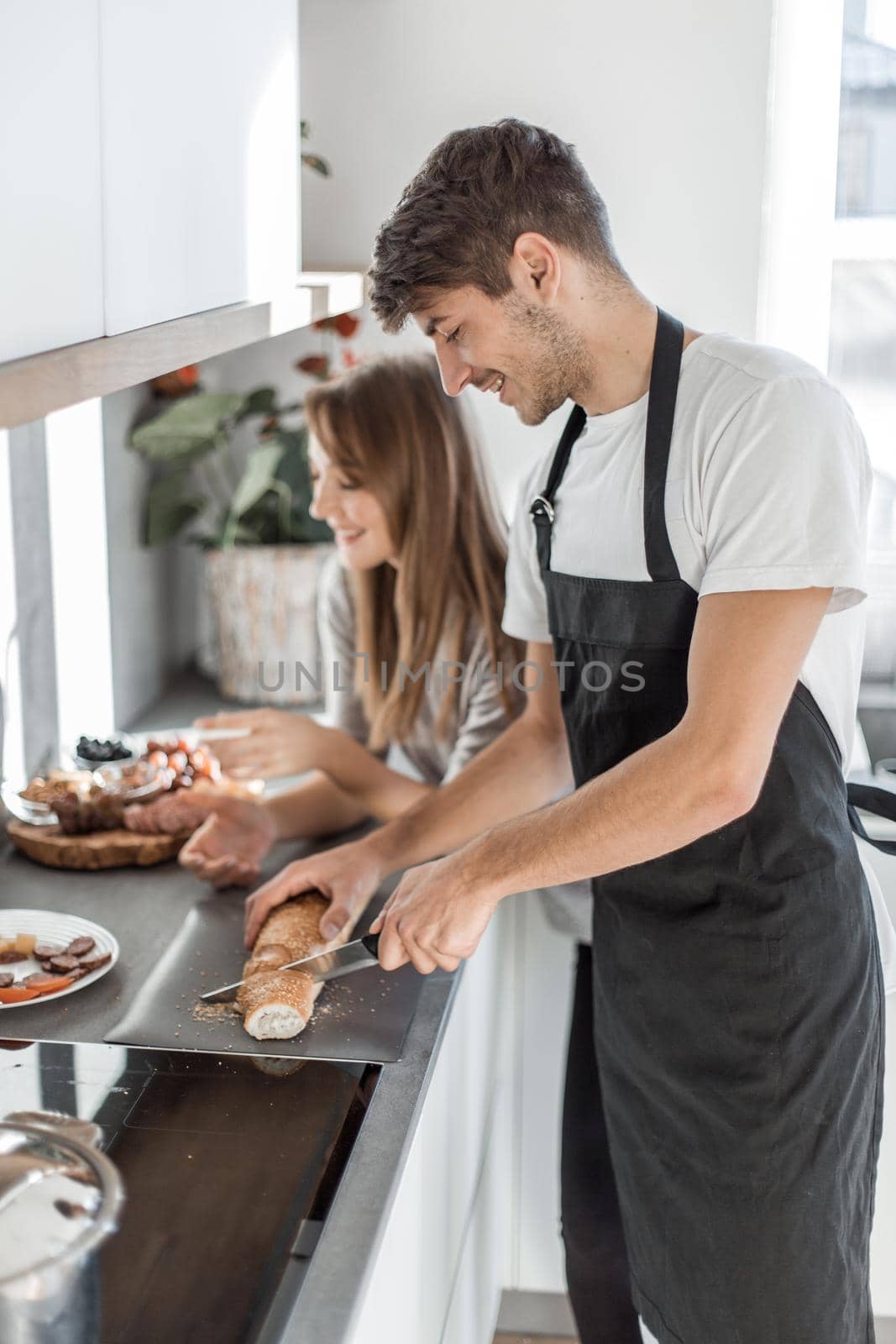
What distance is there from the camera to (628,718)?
4.25ft

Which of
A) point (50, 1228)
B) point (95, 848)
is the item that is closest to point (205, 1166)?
point (50, 1228)

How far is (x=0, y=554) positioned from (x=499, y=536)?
0.64m

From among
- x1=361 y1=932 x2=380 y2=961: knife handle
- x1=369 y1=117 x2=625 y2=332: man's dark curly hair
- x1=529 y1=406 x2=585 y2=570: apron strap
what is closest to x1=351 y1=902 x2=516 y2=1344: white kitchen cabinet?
x1=361 y1=932 x2=380 y2=961: knife handle

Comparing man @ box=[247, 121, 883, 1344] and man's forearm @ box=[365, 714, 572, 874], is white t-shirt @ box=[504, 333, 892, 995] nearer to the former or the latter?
man @ box=[247, 121, 883, 1344]

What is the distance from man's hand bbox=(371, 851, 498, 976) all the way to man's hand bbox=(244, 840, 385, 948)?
0.64 ft

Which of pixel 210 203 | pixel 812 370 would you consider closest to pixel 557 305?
A: pixel 812 370

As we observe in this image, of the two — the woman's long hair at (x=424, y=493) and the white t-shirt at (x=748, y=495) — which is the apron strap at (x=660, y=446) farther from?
the woman's long hair at (x=424, y=493)

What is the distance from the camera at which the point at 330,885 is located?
57.5 inches

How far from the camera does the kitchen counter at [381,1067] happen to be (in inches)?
35.2

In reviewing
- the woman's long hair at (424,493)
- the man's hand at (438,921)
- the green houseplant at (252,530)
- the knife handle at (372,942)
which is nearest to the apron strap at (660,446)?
the man's hand at (438,921)

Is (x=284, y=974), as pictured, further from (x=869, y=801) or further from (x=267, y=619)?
(x=267, y=619)

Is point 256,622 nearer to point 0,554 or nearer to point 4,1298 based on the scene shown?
point 0,554

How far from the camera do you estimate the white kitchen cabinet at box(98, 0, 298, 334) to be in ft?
3.52

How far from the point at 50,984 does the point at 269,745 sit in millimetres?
593
